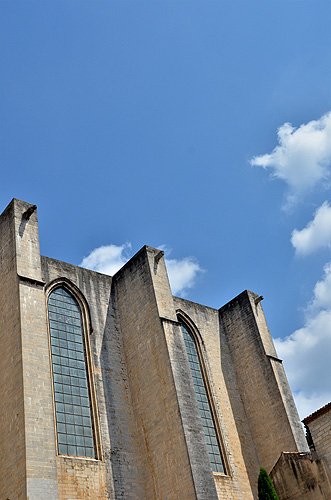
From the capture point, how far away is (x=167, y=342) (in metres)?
14.3

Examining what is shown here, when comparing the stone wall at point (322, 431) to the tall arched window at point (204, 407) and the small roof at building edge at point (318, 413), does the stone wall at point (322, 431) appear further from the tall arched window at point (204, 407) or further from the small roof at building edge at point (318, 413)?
the tall arched window at point (204, 407)

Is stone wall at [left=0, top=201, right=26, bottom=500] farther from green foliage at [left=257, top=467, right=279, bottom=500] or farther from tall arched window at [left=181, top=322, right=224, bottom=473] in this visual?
tall arched window at [left=181, top=322, right=224, bottom=473]

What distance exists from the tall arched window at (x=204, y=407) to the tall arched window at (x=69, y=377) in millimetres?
4000

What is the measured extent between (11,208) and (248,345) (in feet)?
30.5

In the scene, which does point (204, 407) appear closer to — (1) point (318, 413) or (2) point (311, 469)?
(1) point (318, 413)

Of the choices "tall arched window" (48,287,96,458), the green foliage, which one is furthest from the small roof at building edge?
"tall arched window" (48,287,96,458)

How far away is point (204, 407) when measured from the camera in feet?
53.6

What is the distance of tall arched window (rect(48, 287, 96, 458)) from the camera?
12.7 m

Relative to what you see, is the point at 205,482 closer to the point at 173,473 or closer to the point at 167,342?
the point at 173,473

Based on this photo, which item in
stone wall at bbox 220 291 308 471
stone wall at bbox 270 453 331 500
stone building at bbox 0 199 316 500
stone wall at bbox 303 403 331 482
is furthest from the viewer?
stone wall at bbox 220 291 308 471

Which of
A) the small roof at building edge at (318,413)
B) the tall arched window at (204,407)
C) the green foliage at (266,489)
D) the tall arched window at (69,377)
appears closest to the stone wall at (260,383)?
the tall arched window at (204,407)

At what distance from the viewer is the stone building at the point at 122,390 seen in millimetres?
11672

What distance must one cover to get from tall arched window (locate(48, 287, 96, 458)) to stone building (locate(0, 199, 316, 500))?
0.10ft

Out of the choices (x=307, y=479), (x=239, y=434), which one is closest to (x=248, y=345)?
(x=239, y=434)
